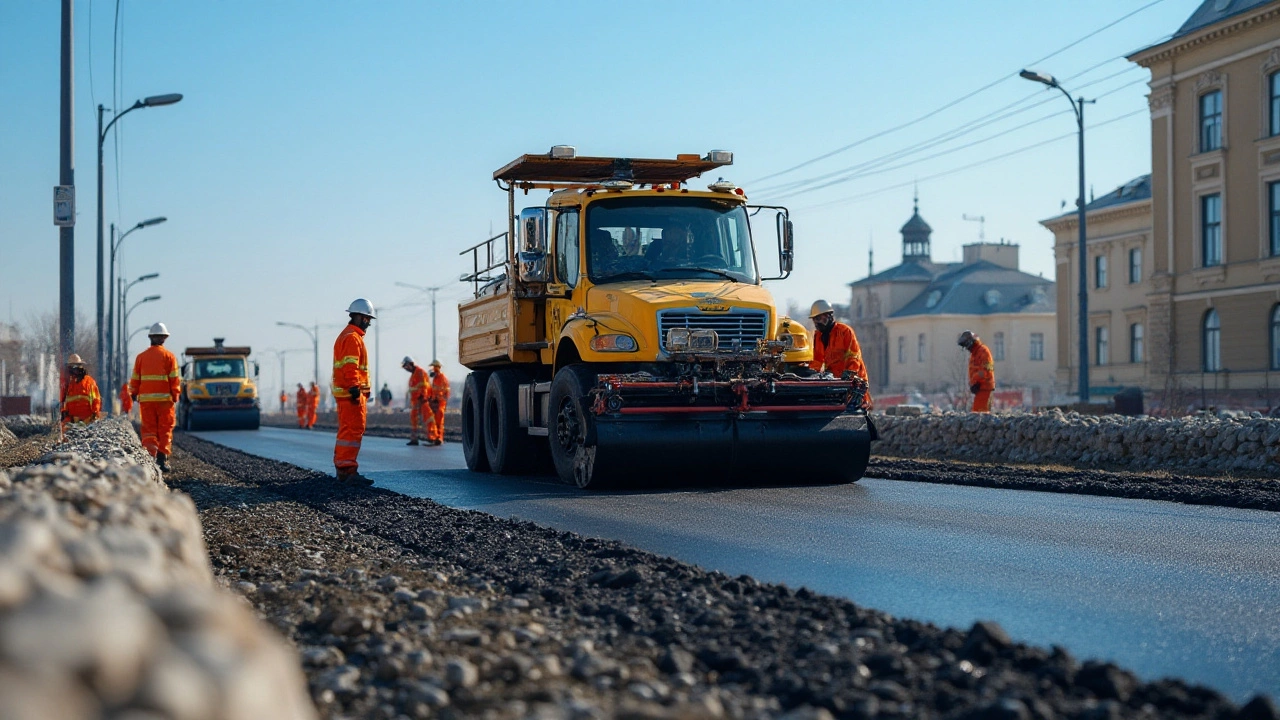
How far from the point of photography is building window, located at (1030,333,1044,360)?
301 feet

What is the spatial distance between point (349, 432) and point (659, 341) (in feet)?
12.2

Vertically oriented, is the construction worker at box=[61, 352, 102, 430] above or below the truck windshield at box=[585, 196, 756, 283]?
below

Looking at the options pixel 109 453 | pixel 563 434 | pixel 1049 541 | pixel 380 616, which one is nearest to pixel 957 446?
pixel 563 434

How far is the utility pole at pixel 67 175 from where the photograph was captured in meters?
18.1

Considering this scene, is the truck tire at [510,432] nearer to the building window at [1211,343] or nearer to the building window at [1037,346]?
the building window at [1211,343]

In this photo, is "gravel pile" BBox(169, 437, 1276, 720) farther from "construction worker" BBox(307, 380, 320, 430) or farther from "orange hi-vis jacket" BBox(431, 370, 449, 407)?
"construction worker" BBox(307, 380, 320, 430)

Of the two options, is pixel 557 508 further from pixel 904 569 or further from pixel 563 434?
pixel 904 569

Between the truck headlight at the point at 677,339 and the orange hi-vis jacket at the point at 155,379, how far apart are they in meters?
6.81

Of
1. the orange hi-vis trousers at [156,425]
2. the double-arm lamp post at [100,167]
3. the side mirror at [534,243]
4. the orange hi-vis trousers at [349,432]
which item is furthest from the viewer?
the double-arm lamp post at [100,167]

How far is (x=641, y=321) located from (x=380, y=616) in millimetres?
7763

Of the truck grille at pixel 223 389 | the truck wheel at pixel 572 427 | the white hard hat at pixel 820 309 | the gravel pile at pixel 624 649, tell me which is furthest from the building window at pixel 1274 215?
the gravel pile at pixel 624 649

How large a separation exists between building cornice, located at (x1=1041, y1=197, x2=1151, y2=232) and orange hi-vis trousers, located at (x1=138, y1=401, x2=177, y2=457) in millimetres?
45516

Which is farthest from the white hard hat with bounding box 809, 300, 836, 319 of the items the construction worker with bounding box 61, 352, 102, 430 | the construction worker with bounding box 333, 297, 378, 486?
the construction worker with bounding box 61, 352, 102, 430

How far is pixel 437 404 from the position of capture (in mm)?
29250
